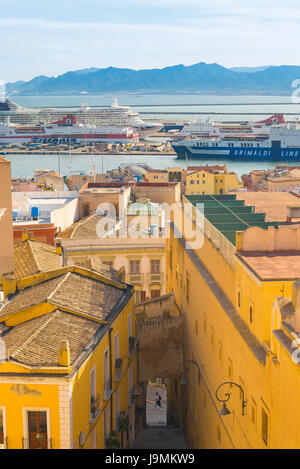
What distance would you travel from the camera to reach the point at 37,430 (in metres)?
6.20

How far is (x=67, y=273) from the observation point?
8.66 meters

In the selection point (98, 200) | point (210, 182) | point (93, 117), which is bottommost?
point (210, 182)

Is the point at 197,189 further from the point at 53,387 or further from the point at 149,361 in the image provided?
the point at 53,387

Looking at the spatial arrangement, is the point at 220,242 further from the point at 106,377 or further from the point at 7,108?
the point at 7,108

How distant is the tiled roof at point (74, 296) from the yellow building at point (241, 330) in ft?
4.05

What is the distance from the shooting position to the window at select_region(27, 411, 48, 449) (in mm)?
6164

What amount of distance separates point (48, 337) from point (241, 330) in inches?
74.0

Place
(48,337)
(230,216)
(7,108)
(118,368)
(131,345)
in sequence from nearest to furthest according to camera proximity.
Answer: (48,337), (118,368), (131,345), (230,216), (7,108)

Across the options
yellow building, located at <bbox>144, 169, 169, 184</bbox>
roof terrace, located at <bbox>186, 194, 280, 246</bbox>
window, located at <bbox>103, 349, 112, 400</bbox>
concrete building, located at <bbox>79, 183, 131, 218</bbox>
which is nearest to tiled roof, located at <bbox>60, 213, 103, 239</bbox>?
concrete building, located at <bbox>79, 183, 131, 218</bbox>

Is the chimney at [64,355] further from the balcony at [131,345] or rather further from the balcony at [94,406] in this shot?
the balcony at [131,345]

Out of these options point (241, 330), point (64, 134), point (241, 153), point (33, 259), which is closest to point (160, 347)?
point (33, 259)

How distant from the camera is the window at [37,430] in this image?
6.16 meters
